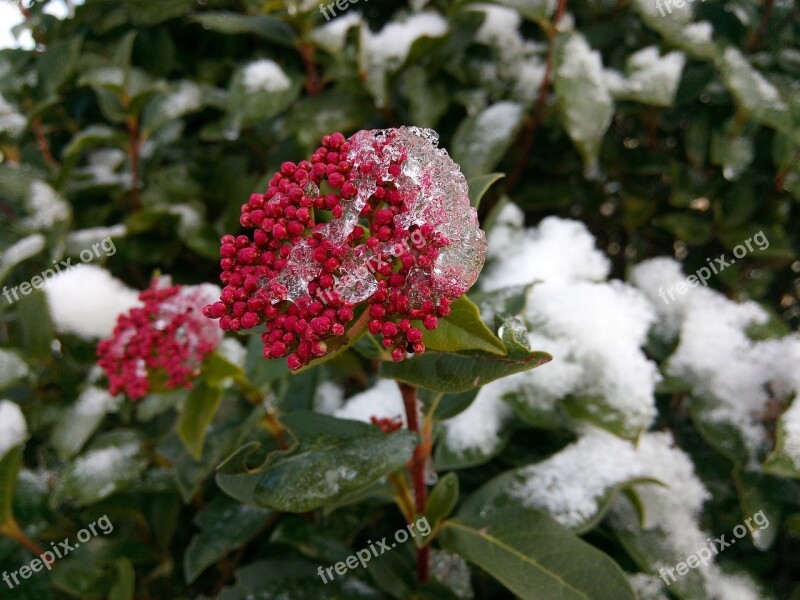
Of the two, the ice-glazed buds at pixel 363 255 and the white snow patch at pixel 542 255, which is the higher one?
the ice-glazed buds at pixel 363 255

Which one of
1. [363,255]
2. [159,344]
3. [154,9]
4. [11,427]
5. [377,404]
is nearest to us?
[363,255]

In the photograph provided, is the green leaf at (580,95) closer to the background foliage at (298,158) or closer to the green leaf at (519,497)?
the background foliage at (298,158)

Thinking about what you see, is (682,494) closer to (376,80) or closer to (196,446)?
(196,446)

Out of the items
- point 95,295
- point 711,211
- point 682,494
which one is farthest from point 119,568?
point 711,211
